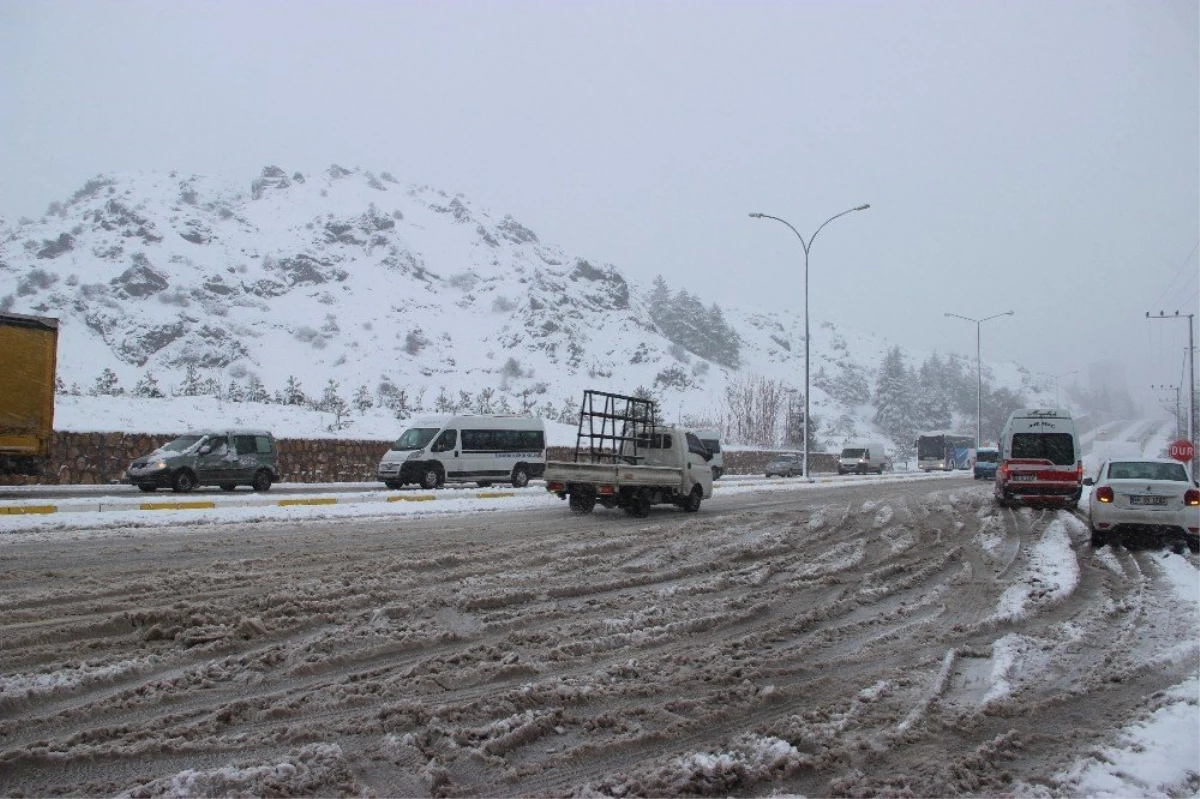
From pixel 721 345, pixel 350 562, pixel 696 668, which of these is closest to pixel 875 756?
pixel 696 668

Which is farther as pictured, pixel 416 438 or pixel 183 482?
pixel 416 438

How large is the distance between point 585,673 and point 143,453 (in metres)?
27.2

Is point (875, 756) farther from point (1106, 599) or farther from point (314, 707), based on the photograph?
point (1106, 599)

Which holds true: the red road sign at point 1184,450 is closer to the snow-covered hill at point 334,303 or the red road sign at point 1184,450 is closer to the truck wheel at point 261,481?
the truck wheel at point 261,481

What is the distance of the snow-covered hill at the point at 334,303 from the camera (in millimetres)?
96250

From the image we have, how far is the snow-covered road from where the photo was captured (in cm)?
432

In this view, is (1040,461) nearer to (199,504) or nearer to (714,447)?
(714,447)

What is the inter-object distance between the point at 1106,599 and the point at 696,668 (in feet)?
18.4

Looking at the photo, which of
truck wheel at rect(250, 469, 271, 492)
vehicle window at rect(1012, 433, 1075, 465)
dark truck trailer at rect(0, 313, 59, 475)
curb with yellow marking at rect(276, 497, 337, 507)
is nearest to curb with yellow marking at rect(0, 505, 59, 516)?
curb with yellow marking at rect(276, 497, 337, 507)

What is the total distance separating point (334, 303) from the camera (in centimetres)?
11850

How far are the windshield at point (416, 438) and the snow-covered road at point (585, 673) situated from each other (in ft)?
56.3

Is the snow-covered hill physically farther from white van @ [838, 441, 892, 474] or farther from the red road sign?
the red road sign

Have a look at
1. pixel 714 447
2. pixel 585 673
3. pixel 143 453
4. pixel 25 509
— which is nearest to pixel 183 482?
pixel 143 453

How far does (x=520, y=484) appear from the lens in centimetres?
3170
